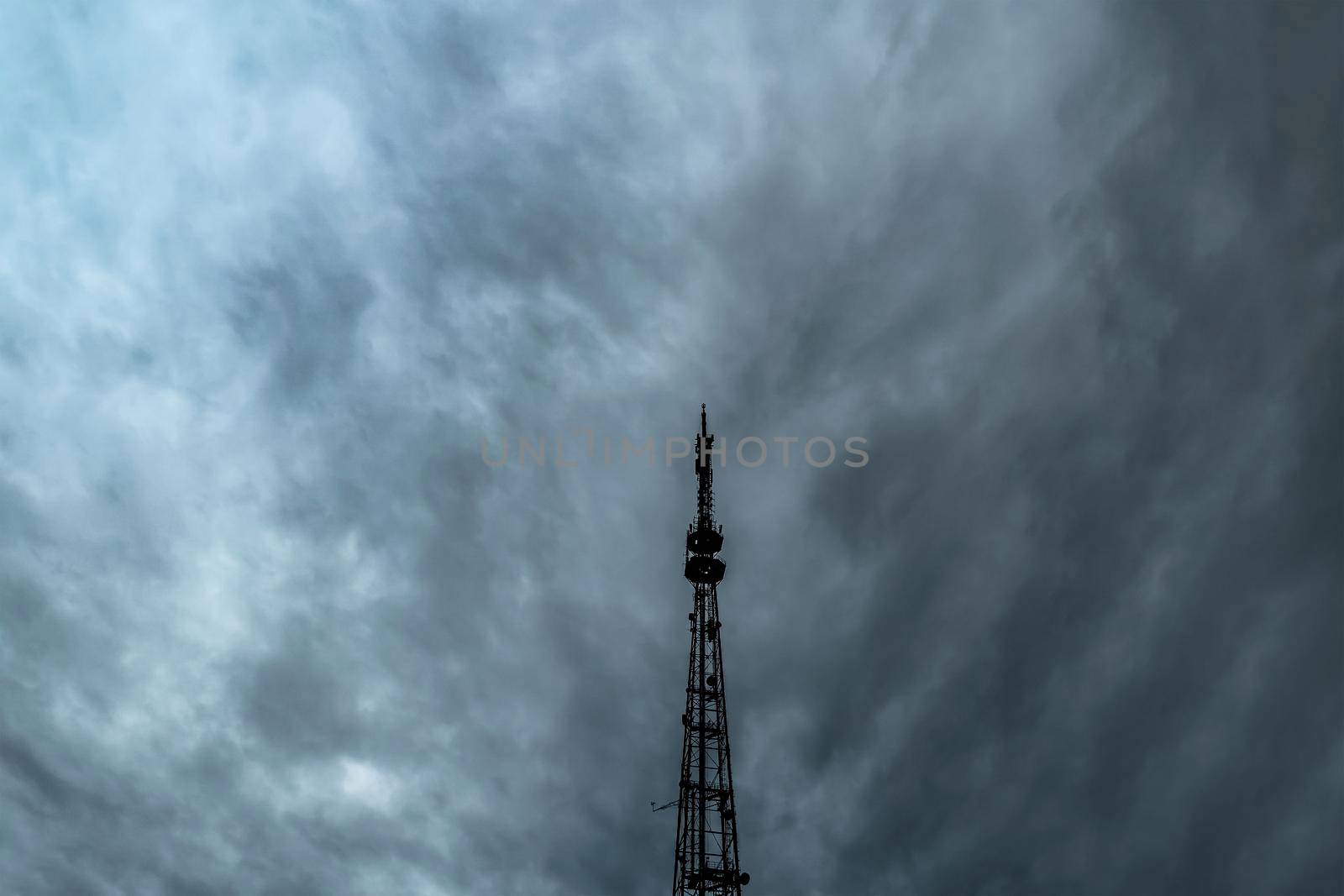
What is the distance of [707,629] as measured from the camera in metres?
91.4

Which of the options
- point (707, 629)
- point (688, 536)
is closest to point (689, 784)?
point (707, 629)

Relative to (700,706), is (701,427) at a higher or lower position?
higher

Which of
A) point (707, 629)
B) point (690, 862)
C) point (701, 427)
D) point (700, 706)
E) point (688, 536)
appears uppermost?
point (701, 427)

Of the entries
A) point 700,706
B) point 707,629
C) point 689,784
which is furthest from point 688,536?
point 689,784

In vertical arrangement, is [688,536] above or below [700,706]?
above

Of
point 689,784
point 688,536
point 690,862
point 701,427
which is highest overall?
point 701,427

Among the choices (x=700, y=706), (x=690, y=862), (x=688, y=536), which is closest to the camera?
(x=690, y=862)

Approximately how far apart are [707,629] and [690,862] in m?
22.1

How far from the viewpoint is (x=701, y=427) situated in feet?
326

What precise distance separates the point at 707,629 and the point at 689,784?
1532cm

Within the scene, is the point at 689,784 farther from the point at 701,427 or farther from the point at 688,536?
the point at 701,427

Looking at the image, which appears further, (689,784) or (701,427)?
(701,427)

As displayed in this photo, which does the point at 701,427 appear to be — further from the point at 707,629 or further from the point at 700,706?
the point at 700,706

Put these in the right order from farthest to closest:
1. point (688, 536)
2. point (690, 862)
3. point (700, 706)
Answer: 1. point (688, 536)
2. point (700, 706)
3. point (690, 862)
